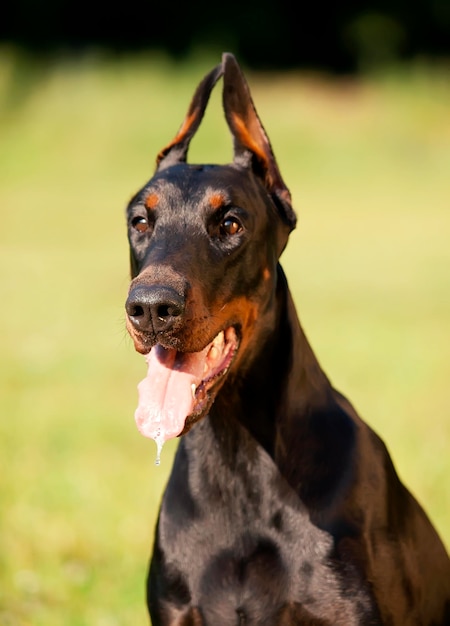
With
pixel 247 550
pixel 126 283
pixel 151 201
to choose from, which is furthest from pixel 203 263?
pixel 126 283

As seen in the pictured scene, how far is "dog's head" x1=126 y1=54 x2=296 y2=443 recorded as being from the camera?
2836 millimetres

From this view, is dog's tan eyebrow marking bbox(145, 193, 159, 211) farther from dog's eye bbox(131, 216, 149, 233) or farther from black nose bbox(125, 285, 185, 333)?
black nose bbox(125, 285, 185, 333)

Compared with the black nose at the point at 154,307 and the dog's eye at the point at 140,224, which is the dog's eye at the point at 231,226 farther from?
the black nose at the point at 154,307

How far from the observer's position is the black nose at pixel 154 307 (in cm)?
274

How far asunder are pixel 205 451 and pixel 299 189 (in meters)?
19.2

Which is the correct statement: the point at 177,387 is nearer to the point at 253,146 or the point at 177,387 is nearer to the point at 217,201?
the point at 217,201

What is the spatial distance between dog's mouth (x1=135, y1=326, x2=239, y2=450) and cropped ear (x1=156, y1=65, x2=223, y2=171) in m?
0.74

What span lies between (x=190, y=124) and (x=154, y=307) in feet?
3.08

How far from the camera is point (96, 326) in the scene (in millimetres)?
10375

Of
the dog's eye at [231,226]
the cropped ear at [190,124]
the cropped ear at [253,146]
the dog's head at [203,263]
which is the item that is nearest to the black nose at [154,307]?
the dog's head at [203,263]

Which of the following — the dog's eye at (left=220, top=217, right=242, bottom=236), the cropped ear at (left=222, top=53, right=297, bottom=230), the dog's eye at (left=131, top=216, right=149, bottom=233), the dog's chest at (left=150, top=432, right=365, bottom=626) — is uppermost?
the cropped ear at (left=222, top=53, right=297, bottom=230)

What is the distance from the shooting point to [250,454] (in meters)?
3.14

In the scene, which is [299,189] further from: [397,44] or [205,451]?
[205,451]

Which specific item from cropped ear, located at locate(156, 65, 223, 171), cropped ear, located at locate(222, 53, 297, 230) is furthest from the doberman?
Answer: cropped ear, located at locate(156, 65, 223, 171)
